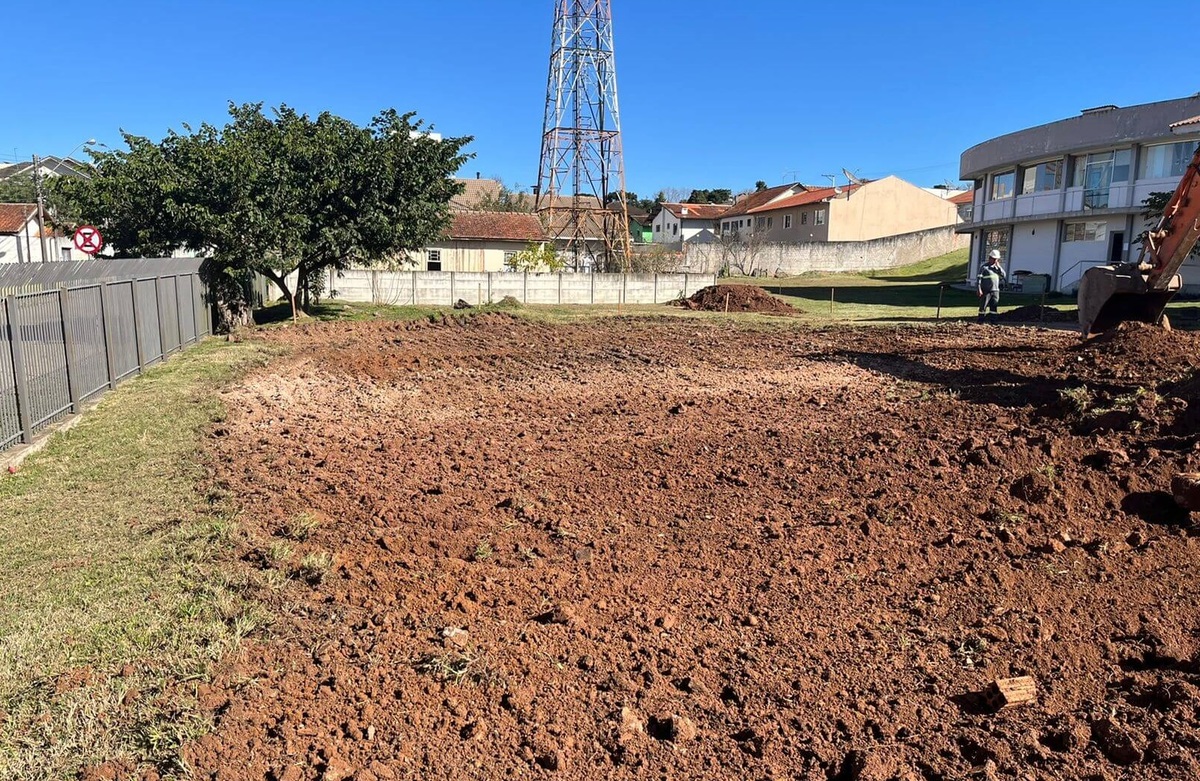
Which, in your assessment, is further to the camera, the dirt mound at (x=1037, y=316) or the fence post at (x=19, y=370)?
the dirt mound at (x=1037, y=316)

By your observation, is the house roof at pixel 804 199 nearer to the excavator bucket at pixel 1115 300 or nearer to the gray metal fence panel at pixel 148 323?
the excavator bucket at pixel 1115 300

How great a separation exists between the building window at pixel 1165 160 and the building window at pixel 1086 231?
246 cm

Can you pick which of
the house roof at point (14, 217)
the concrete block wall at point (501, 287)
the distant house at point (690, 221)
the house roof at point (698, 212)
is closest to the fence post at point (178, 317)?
the concrete block wall at point (501, 287)

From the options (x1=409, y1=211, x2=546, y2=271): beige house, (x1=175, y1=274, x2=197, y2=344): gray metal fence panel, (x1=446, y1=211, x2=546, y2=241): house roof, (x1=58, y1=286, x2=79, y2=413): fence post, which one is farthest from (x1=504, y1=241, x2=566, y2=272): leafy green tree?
(x1=58, y1=286, x2=79, y2=413): fence post

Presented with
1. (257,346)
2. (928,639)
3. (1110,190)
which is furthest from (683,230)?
(928,639)

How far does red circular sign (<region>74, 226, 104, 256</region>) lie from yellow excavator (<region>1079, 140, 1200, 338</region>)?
21617 mm

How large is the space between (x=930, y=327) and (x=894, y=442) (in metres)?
14.1

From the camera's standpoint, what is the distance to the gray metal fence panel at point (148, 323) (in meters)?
13.9

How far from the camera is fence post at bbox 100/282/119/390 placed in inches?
464

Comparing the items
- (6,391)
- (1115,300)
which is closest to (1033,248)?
(1115,300)

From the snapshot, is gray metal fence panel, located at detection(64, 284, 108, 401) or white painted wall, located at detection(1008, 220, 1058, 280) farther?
white painted wall, located at detection(1008, 220, 1058, 280)

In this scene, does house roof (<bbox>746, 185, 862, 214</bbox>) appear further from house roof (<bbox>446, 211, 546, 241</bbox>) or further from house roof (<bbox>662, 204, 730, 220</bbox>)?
house roof (<bbox>446, 211, 546, 241</bbox>)

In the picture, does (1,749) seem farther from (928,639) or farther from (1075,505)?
(1075,505)

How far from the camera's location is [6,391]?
835 centimetres
